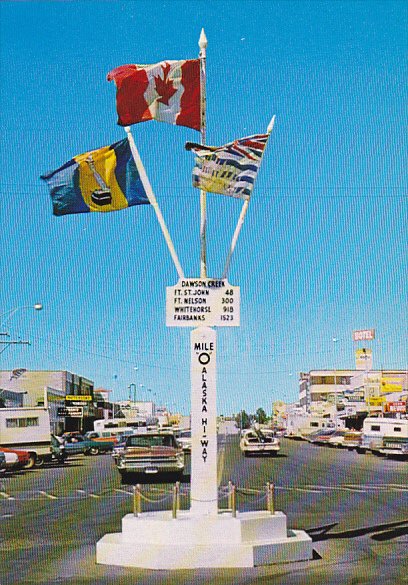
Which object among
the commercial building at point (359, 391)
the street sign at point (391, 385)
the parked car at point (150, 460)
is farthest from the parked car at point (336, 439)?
the parked car at point (150, 460)

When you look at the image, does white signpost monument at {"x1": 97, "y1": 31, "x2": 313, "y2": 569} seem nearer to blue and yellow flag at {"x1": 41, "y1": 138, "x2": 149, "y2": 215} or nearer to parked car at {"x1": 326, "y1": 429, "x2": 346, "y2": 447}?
blue and yellow flag at {"x1": 41, "y1": 138, "x2": 149, "y2": 215}

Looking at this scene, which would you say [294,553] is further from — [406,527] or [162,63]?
[162,63]

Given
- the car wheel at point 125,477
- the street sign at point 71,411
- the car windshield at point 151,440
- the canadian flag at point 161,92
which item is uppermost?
the canadian flag at point 161,92

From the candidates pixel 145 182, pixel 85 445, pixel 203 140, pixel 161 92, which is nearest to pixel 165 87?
pixel 161 92

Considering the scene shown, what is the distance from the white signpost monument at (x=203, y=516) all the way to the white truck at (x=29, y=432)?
3300 centimetres

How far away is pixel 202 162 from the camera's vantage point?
1405 centimetres

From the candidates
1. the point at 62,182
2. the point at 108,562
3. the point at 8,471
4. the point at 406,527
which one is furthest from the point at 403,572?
the point at 8,471

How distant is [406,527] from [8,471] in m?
28.7

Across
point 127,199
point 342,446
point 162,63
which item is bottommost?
point 342,446

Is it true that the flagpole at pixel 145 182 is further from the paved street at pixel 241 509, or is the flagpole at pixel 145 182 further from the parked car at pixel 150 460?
the parked car at pixel 150 460

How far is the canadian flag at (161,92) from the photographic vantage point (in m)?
14.5

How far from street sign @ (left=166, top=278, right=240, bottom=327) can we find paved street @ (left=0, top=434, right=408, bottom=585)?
3.17m

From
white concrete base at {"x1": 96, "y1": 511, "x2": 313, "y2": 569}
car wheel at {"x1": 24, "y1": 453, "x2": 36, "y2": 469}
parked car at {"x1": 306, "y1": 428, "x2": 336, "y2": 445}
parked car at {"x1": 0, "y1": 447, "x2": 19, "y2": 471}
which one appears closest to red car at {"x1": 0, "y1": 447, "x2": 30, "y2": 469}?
parked car at {"x1": 0, "y1": 447, "x2": 19, "y2": 471}

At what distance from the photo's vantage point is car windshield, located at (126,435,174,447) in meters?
31.0
